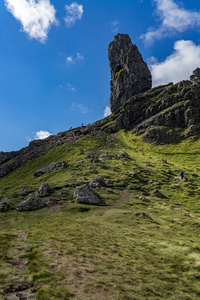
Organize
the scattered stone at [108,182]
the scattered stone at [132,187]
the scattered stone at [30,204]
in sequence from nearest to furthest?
the scattered stone at [30,204], the scattered stone at [132,187], the scattered stone at [108,182]

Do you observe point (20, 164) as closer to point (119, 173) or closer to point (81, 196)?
point (119, 173)

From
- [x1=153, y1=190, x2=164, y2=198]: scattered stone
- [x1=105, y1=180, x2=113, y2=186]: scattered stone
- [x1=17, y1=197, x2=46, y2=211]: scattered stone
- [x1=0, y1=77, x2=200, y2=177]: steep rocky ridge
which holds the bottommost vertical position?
[x1=153, y1=190, x2=164, y2=198]: scattered stone

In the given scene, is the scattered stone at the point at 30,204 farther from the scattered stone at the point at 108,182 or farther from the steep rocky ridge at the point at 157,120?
the steep rocky ridge at the point at 157,120

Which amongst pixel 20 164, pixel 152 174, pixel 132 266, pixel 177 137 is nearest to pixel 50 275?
pixel 132 266

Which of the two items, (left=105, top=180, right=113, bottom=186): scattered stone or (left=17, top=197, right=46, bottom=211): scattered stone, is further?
(left=105, top=180, right=113, bottom=186): scattered stone

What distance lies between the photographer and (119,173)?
235 ft

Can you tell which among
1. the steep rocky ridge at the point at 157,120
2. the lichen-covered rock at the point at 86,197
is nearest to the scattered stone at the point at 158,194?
the lichen-covered rock at the point at 86,197

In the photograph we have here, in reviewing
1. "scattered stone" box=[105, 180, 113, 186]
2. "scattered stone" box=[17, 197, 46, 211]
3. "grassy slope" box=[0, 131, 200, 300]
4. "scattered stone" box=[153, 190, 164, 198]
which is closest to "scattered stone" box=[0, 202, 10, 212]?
"grassy slope" box=[0, 131, 200, 300]

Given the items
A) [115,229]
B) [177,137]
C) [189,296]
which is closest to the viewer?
[189,296]

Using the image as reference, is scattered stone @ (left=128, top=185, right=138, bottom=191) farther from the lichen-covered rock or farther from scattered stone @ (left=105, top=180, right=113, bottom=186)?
the lichen-covered rock

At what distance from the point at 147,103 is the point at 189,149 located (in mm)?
80151

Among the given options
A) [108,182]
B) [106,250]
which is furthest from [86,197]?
[106,250]

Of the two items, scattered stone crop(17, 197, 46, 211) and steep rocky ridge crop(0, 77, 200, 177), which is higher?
steep rocky ridge crop(0, 77, 200, 177)

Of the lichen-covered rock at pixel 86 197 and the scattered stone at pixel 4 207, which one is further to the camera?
the lichen-covered rock at pixel 86 197
